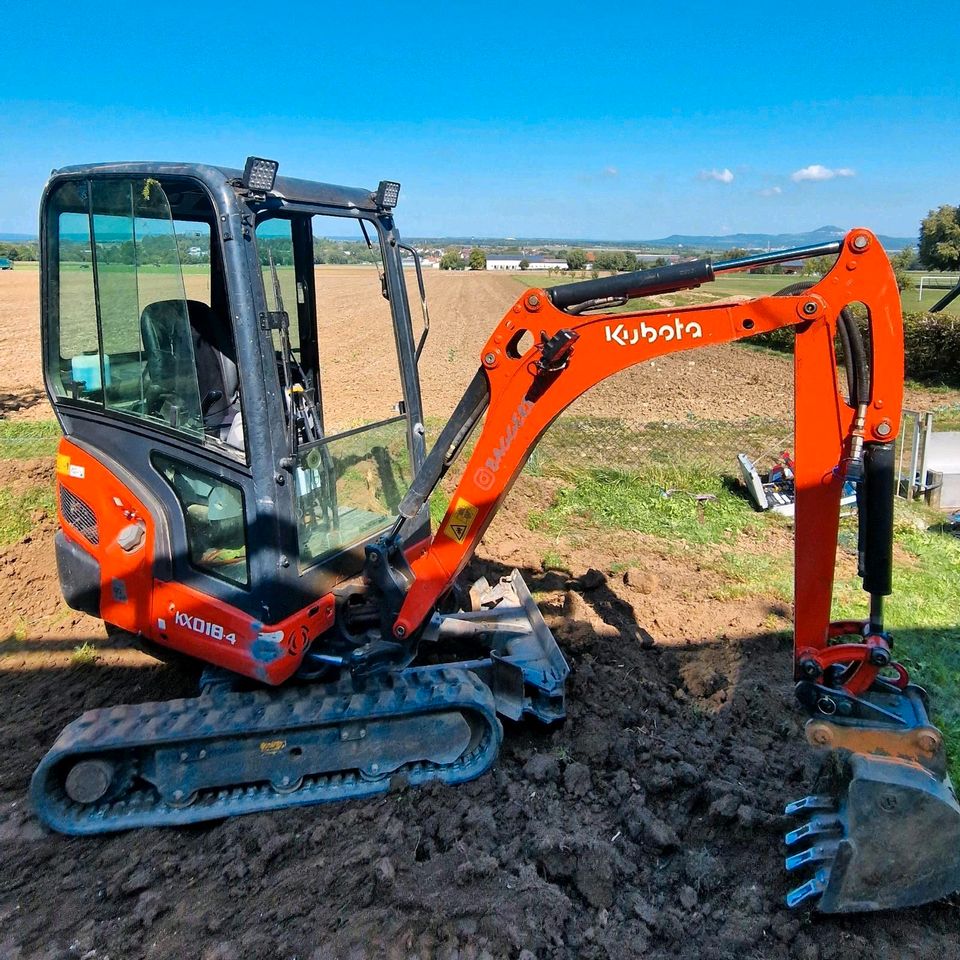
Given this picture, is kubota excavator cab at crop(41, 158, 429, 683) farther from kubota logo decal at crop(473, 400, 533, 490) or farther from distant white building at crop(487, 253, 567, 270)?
distant white building at crop(487, 253, 567, 270)

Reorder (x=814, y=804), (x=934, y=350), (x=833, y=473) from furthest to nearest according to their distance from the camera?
(x=934, y=350), (x=814, y=804), (x=833, y=473)

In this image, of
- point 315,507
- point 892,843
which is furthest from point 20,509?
point 892,843

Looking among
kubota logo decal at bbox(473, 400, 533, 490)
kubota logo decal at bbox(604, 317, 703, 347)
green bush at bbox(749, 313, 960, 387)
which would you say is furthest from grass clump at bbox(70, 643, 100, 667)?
green bush at bbox(749, 313, 960, 387)

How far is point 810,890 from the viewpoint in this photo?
2994 millimetres

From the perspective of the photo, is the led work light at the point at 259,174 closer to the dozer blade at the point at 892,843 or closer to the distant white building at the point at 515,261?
the dozer blade at the point at 892,843

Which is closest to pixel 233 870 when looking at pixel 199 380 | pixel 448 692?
pixel 448 692

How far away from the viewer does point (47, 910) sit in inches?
130

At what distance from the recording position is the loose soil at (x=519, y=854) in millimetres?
2971

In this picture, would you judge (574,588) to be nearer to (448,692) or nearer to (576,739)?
(576,739)

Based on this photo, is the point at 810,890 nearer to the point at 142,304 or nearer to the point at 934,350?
the point at 142,304

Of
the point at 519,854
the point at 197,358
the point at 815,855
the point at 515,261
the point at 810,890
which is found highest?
the point at 515,261

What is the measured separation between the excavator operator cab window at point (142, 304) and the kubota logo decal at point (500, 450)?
46.1 inches

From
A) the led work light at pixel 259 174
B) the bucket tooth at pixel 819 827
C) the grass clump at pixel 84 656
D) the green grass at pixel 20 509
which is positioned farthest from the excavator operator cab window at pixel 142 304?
the green grass at pixel 20 509

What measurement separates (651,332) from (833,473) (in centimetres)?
94
